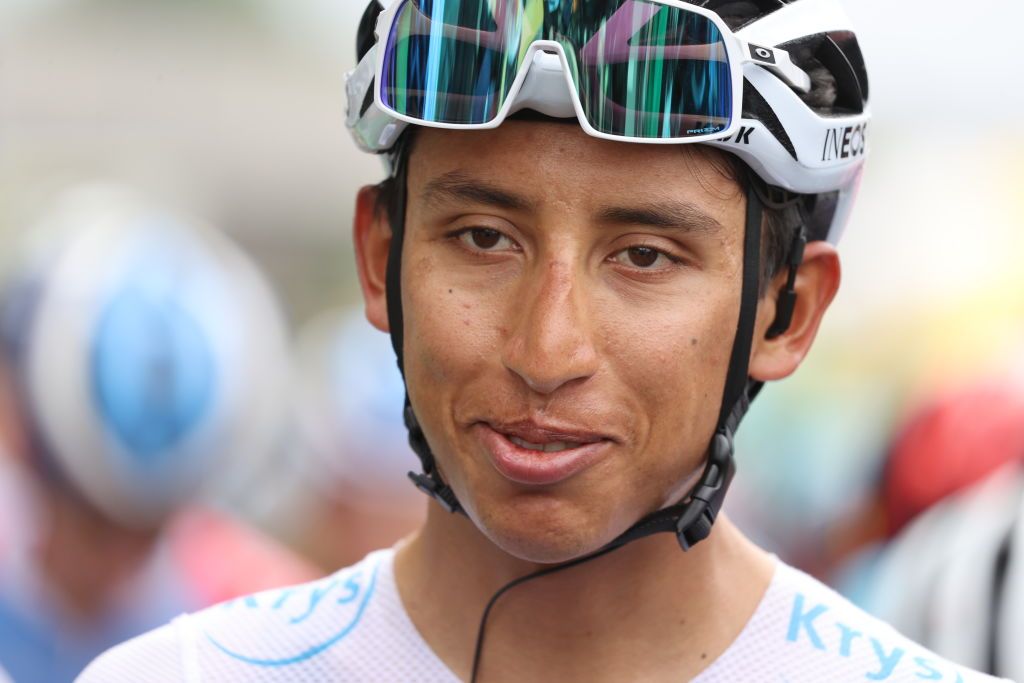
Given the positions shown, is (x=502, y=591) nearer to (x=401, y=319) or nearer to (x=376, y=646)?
(x=376, y=646)

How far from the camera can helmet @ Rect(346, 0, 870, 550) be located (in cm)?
A: 275

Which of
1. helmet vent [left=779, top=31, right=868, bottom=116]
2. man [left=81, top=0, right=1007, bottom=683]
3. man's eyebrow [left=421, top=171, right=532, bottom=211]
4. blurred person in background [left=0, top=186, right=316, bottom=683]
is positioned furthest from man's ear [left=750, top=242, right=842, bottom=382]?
blurred person in background [left=0, top=186, right=316, bottom=683]

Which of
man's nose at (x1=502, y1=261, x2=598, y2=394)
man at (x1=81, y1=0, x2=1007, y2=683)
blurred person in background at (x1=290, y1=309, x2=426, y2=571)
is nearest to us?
man's nose at (x1=502, y1=261, x2=598, y2=394)

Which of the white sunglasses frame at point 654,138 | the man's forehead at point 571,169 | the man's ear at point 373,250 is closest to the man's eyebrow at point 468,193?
the man's forehead at point 571,169

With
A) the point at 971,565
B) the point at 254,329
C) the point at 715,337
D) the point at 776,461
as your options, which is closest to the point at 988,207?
the point at 776,461

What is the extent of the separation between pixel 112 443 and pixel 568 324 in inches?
154

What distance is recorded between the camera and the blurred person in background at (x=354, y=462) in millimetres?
6914

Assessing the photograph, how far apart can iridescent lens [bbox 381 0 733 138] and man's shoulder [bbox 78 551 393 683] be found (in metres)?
1.12

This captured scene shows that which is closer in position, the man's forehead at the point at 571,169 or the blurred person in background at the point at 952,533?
the man's forehead at the point at 571,169

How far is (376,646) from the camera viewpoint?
3.06 metres

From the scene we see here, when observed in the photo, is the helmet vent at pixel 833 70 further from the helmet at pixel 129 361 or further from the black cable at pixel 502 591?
the helmet at pixel 129 361

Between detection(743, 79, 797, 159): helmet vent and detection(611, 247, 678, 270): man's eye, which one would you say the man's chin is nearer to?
detection(611, 247, 678, 270): man's eye

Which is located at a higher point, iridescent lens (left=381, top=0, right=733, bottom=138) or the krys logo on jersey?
iridescent lens (left=381, top=0, right=733, bottom=138)

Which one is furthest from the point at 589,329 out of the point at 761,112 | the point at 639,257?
the point at 761,112
